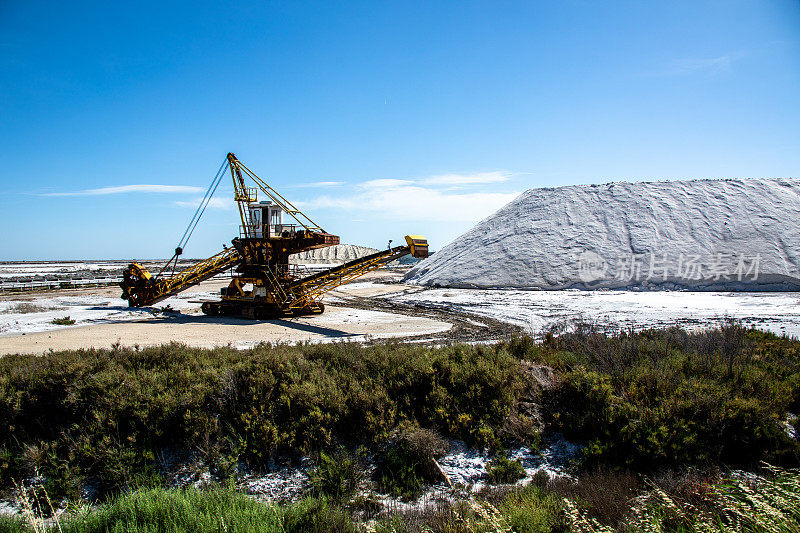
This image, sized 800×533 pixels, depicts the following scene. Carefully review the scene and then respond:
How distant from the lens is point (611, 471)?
5.49m

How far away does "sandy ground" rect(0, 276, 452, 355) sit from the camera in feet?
43.1

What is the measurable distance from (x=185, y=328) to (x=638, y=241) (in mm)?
31113

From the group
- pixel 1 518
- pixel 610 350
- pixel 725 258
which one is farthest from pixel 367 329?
pixel 725 258

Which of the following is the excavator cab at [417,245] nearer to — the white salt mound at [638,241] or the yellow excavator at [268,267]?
the yellow excavator at [268,267]

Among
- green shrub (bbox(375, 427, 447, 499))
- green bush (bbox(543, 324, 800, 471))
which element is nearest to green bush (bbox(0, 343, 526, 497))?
green shrub (bbox(375, 427, 447, 499))

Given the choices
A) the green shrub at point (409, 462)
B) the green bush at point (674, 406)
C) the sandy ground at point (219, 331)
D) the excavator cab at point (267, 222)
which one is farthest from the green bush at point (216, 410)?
the excavator cab at point (267, 222)

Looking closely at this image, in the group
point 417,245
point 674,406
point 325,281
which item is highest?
point 417,245

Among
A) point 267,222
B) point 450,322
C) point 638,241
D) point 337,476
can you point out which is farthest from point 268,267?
point 638,241

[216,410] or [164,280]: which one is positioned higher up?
[164,280]

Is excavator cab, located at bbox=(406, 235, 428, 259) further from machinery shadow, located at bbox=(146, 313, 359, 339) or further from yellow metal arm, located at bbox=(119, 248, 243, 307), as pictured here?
yellow metal arm, located at bbox=(119, 248, 243, 307)

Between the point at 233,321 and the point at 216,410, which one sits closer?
the point at 216,410

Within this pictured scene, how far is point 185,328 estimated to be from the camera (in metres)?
15.9

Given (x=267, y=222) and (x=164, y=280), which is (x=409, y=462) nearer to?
(x=267, y=222)

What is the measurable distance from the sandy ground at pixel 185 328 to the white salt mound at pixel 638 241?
15158 mm
